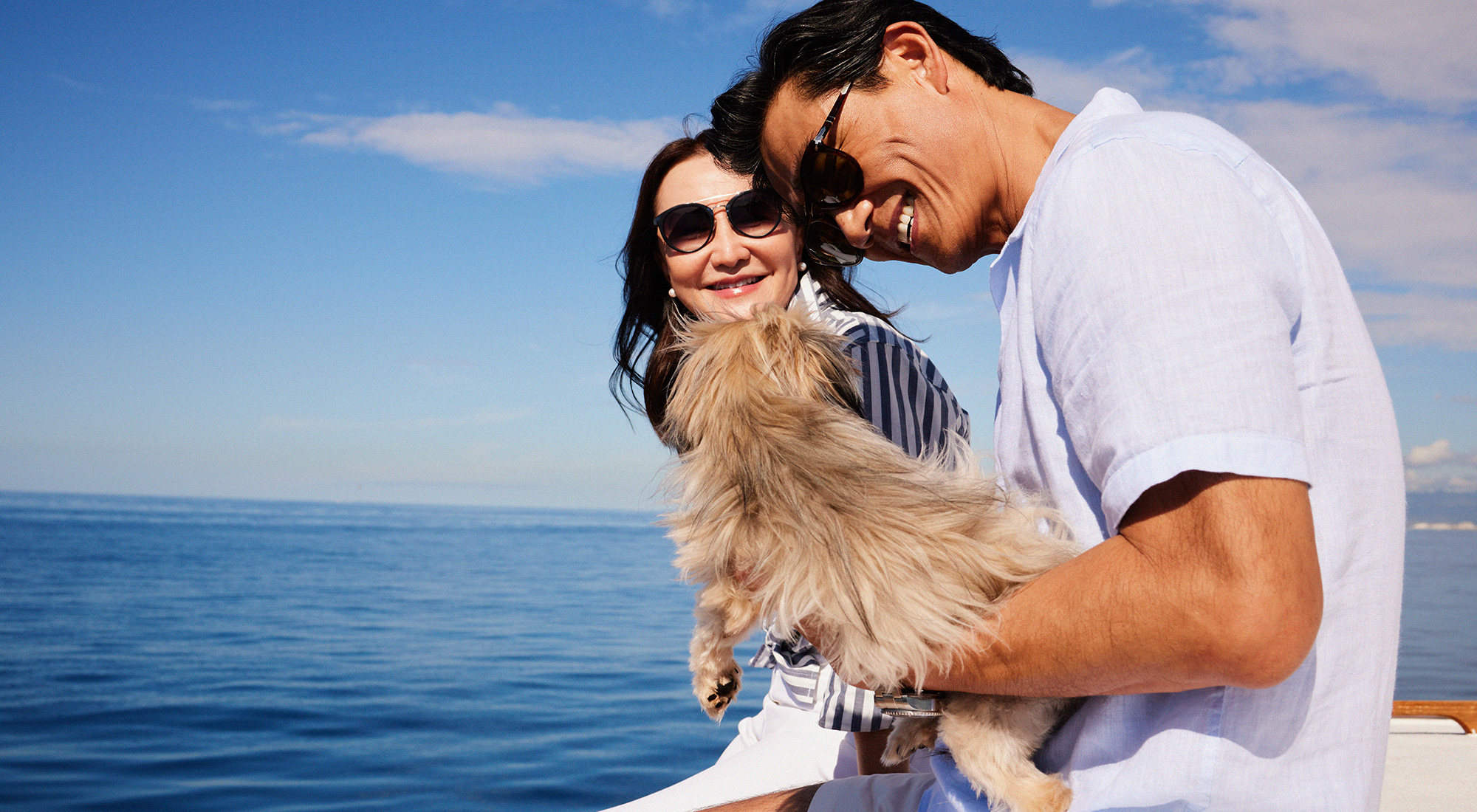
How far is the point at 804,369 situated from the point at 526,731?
925 cm

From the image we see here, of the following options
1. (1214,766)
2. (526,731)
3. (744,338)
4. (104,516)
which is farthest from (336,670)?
(104,516)

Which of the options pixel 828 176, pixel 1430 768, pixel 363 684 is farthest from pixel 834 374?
pixel 363 684

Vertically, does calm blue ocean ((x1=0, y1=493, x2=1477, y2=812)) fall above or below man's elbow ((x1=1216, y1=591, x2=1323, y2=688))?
below

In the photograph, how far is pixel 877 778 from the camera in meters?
2.35

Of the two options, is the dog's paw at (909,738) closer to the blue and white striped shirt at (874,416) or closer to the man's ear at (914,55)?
the blue and white striped shirt at (874,416)

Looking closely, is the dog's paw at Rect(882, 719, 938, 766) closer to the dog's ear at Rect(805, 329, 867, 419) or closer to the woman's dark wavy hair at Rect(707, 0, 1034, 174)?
the dog's ear at Rect(805, 329, 867, 419)

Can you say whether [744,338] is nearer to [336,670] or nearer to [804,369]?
[804,369]

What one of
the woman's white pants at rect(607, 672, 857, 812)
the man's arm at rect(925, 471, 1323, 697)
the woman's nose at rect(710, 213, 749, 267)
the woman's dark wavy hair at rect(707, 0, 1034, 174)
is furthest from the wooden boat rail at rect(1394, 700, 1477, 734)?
the man's arm at rect(925, 471, 1323, 697)

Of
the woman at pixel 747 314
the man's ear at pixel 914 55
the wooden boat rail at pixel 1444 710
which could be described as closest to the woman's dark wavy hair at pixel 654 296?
the woman at pixel 747 314

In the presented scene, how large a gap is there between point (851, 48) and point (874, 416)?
1038 mm

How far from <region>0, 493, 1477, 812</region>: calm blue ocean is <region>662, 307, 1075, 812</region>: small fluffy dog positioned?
516 millimetres

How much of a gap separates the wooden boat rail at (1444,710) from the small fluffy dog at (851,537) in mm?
4473

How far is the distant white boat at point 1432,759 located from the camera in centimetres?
373

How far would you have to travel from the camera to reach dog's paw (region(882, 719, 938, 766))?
7.04ft
